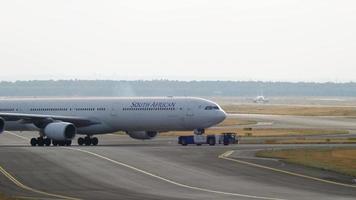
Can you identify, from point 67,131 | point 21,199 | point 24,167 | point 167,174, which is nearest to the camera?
point 21,199

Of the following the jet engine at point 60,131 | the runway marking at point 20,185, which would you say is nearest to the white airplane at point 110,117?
the jet engine at point 60,131

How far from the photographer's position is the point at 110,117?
79.4 meters

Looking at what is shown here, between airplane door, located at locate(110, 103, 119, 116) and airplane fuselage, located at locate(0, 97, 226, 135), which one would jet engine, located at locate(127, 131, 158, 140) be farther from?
airplane door, located at locate(110, 103, 119, 116)

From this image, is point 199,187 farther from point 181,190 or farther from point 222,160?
point 222,160

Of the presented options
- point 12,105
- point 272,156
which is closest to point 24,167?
point 272,156

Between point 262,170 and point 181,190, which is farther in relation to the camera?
point 262,170

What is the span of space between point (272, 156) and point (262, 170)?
32.5 feet

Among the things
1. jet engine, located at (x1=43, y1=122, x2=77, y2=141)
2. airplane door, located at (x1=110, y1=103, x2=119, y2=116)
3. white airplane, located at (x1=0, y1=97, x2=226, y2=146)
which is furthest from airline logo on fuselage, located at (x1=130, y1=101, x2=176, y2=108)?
jet engine, located at (x1=43, y1=122, x2=77, y2=141)

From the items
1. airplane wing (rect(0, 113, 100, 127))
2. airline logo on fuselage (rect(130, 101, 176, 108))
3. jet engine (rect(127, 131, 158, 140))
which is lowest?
jet engine (rect(127, 131, 158, 140))

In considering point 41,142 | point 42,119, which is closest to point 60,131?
point 42,119

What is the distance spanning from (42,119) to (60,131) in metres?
3.77

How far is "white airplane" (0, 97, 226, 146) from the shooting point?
77688 millimetres

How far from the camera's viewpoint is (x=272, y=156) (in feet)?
198

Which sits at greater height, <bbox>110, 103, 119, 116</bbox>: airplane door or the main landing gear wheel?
<bbox>110, 103, 119, 116</bbox>: airplane door
